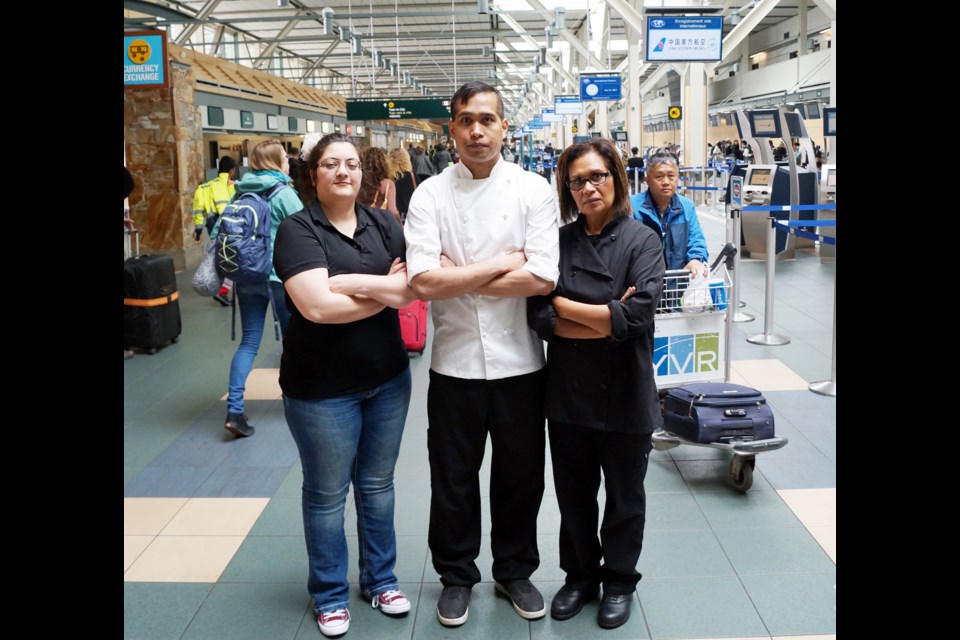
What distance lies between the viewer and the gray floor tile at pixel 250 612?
292 cm

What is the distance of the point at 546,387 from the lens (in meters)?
2.87

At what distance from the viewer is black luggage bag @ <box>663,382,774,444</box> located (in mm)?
4027

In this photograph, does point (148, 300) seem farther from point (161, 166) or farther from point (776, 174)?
point (776, 174)

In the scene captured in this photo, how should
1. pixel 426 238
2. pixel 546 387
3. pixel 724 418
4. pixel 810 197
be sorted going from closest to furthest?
1. pixel 426 238
2. pixel 546 387
3. pixel 724 418
4. pixel 810 197

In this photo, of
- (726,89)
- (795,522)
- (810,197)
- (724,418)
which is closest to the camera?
(795,522)

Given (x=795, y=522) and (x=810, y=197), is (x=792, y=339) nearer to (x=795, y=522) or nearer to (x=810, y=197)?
(x=795, y=522)

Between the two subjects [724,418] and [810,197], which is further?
[810,197]

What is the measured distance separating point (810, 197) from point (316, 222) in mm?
10360

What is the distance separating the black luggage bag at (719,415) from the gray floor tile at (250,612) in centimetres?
199

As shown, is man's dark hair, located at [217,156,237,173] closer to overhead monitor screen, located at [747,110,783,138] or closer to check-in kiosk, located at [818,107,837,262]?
overhead monitor screen, located at [747,110,783,138]

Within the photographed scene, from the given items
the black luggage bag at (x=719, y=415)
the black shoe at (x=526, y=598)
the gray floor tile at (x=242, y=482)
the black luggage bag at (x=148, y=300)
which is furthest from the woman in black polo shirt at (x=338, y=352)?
the black luggage bag at (x=148, y=300)

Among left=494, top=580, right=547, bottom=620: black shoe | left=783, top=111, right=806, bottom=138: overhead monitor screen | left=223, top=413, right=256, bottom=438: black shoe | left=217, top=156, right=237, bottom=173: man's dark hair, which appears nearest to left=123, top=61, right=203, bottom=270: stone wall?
left=217, top=156, right=237, bottom=173: man's dark hair

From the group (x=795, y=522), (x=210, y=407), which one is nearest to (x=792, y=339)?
(x=795, y=522)

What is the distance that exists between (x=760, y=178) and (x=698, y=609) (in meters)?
9.42
